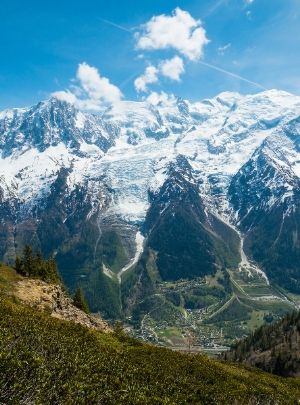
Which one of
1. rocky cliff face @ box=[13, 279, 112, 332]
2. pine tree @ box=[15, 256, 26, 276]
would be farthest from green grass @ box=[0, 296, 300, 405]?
pine tree @ box=[15, 256, 26, 276]

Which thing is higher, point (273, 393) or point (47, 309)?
point (47, 309)

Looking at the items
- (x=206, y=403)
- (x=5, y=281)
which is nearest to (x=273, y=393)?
(x=206, y=403)

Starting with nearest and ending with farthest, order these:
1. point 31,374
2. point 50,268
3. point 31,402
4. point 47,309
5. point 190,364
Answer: point 31,402
point 31,374
point 190,364
point 47,309
point 50,268

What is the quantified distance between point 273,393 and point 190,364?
2234 cm

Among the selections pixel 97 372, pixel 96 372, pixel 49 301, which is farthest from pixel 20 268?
pixel 96 372

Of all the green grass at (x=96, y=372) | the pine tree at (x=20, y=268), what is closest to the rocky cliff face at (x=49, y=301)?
the green grass at (x=96, y=372)

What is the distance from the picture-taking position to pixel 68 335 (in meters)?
96.2

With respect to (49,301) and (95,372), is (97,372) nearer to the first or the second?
(95,372)

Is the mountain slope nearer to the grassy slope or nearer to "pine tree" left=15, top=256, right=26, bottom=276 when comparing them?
the grassy slope

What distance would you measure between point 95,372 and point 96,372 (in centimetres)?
16

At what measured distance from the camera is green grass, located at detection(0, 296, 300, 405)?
6419cm

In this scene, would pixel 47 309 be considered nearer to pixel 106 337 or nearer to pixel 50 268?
pixel 106 337

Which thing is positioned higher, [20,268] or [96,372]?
[20,268]

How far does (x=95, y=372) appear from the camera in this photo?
79.8m
